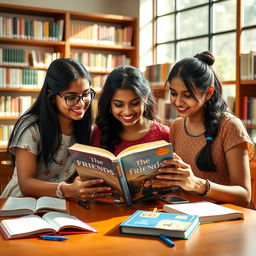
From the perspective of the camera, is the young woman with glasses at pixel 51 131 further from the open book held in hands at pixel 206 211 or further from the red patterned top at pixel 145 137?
the open book held in hands at pixel 206 211

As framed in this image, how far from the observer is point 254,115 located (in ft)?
12.8

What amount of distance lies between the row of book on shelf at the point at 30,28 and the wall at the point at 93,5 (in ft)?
0.64

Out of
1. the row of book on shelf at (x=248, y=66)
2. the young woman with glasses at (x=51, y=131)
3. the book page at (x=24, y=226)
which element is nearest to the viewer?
the book page at (x=24, y=226)

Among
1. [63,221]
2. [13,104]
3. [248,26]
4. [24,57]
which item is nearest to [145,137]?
[63,221]

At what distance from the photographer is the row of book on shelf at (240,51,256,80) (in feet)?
12.8

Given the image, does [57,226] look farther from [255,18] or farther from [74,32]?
[74,32]

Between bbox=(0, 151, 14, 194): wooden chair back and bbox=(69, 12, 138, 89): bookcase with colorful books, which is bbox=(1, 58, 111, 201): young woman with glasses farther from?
bbox=(69, 12, 138, 89): bookcase with colorful books

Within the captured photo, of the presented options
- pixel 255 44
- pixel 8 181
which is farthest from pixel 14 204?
pixel 255 44

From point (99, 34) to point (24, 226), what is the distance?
14.6 ft

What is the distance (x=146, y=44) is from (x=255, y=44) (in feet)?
5.77

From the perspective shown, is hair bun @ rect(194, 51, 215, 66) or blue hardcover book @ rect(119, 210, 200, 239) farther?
hair bun @ rect(194, 51, 215, 66)

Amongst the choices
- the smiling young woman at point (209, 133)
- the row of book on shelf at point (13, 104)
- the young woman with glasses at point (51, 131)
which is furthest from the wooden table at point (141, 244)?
the row of book on shelf at point (13, 104)

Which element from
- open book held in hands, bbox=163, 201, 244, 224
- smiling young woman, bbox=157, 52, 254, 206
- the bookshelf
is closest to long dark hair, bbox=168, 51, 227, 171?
smiling young woman, bbox=157, 52, 254, 206

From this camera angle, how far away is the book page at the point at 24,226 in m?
1.24
